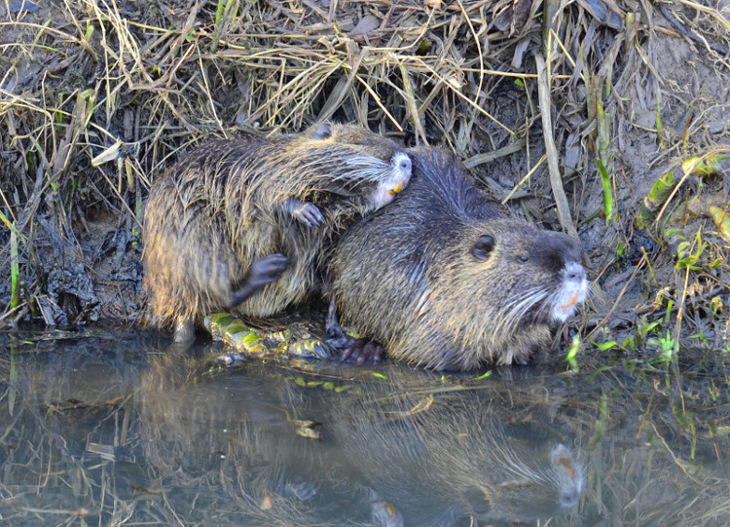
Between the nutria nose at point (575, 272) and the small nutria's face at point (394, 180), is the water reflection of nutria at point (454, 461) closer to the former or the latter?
the nutria nose at point (575, 272)

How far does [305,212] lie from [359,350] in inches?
26.1

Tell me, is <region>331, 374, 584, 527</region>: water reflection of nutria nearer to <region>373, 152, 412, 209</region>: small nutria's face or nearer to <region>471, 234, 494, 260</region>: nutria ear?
<region>471, 234, 494, 260</region>: nutria ear

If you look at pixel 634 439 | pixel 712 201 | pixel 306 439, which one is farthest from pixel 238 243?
pixel 712 201

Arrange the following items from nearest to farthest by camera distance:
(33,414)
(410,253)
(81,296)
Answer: (33,414) → (410,253) → (81,296)

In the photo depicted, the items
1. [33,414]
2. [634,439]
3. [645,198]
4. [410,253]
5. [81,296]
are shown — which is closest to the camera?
[634,439]

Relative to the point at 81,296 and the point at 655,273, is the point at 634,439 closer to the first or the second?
the point at 655,273

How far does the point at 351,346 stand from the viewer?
3.83 metres

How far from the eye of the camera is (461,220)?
12.5 ft

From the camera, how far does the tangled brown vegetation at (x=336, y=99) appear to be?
428cm

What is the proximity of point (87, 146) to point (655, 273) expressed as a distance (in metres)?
2.86

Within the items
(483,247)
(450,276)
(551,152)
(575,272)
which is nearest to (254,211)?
(450,276)

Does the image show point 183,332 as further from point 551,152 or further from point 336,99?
point 551,152

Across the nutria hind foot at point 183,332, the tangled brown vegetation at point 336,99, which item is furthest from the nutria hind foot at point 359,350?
the tangled brown vegetation at point 336,99

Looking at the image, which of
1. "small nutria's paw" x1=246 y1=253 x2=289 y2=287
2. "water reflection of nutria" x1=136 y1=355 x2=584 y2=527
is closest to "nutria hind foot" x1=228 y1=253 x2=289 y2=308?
"small nutria's paw" x1=246 y1=253 x2=289 y2=287
